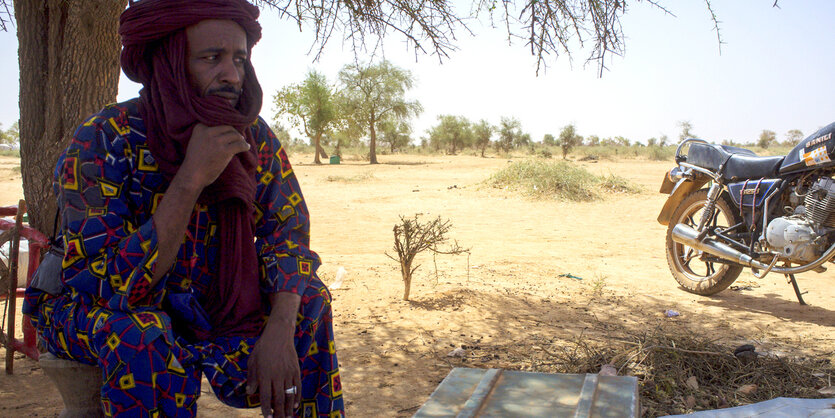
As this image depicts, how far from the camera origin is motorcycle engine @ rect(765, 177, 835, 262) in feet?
14.0

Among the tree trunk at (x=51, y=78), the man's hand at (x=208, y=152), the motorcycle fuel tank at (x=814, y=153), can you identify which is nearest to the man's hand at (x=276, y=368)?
the man's hand at (x=208, y=152)

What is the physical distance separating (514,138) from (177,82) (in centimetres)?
4731

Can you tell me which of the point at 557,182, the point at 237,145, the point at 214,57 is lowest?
the point at 557,182

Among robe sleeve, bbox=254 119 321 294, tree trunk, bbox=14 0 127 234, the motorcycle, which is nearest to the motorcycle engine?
the motorcycle

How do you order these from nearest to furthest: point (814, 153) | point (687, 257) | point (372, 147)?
point (814, 153) < point (687, 257) < point (372, 147)

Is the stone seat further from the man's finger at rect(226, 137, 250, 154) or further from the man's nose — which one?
the man's nose

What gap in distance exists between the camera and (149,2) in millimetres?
1842

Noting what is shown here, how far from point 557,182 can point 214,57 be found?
41.7 ft

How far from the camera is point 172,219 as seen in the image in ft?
5.62

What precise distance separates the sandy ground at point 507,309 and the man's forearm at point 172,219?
4.83 feet

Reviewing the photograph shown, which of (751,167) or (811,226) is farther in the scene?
(751,167)

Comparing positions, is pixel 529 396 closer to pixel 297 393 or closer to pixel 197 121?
pixel 297 393

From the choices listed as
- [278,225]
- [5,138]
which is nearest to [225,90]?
[278,225]

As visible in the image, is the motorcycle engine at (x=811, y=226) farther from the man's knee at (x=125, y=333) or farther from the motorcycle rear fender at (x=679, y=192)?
the man's knee at (x=125, y=333)
